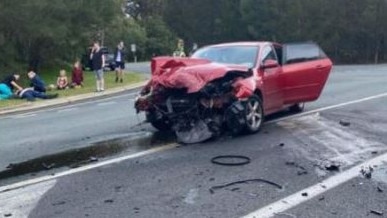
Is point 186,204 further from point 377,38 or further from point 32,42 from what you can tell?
point 377,38

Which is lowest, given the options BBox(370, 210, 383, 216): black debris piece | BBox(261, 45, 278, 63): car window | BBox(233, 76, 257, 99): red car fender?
BBox(370, 210, 383, 216): black debris piece

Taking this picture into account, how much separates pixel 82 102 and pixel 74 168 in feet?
41.7

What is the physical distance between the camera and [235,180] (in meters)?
6.82

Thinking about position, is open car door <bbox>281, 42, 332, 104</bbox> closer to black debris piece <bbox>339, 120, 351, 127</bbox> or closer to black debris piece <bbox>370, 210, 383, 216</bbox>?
black debris piece <bbox>339, 120, 351, 127</bbox>

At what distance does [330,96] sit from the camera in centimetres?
1617

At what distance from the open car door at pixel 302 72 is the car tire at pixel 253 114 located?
140cm

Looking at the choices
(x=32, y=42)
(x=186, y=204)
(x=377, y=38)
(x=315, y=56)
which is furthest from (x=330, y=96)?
(x=377, y=38)

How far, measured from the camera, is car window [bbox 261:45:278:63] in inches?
430

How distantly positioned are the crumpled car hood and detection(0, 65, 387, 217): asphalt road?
0.91m

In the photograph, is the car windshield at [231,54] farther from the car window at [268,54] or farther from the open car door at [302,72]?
the open car door at [302,72]

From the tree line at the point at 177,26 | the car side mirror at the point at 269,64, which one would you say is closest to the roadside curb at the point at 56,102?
the tree line at the point at 177,26

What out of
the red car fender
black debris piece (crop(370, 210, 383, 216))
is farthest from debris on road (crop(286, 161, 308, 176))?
the red car fender

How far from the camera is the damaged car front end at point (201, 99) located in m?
9.25

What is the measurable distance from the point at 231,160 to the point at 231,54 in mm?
3526
